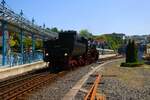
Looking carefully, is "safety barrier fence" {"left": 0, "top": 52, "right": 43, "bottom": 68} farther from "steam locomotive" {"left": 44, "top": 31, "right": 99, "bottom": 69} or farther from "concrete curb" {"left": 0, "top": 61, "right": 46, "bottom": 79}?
"steam locomotive" {"left": 44, "top": 31, "right": 99, "bottom": 69}

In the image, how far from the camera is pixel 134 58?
46.7 metres

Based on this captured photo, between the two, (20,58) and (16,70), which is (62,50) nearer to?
(20,58)

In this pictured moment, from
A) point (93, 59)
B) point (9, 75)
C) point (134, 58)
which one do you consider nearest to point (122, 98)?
point (9, 75)

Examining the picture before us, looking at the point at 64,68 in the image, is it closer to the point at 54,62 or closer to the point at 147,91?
the point at 54,62

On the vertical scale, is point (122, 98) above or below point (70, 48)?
below

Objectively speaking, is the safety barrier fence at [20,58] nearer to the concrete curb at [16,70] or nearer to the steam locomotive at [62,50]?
the concrete curb at [16,70]

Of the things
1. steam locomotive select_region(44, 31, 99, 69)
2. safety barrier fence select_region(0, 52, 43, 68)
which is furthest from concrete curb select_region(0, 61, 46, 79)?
steam locomotive select_region(44, 31, 99, 69)

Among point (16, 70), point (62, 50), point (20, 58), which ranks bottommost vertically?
point (16, 70)

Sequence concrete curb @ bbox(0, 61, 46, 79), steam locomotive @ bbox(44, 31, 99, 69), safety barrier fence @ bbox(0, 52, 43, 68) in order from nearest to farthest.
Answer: concrete curb @ bbox(0, 61, 46, 79)
safety barrier fence @ bbox(0, 52, 43, 68)
steam locomotive @ bbox(44, 31, 99, 69)

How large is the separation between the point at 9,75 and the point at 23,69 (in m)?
4.40

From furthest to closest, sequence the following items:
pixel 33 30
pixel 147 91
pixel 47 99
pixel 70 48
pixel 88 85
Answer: pixel 33 30
pixel 70 48
pixel 88 85
pixel 147 91
pixel 47 99

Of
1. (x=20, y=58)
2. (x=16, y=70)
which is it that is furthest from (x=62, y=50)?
(x=16, y=70)

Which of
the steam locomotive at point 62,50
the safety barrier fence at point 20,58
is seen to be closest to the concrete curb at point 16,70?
the safety barrier fence at point 20,58

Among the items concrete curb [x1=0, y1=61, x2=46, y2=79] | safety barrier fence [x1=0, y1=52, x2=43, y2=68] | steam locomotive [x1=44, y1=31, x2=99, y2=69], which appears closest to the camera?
concrete curb [x1=0, y1=61, x2=46, y2=79]
